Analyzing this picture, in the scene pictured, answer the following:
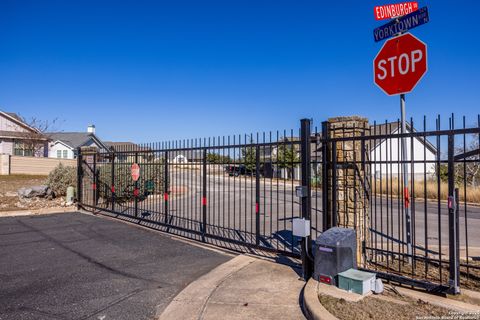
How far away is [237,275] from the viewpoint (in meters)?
5.83

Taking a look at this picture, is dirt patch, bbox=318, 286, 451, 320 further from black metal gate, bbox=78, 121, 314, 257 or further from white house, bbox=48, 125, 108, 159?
white house, bbox=48, 125, 108, 159

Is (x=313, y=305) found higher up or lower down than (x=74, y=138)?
lower down

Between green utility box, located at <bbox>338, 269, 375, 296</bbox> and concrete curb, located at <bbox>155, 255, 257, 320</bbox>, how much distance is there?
6.12 feet

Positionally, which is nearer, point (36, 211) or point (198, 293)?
point (198, 293)

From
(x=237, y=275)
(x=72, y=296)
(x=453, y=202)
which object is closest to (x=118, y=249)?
(x=72, y=296)

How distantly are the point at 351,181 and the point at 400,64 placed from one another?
6.98ft

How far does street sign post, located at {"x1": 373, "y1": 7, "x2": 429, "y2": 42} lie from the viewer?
18.3ft

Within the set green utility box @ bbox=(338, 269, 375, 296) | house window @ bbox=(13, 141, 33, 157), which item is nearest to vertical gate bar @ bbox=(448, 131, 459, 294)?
green utility box @ bbox=(338, 269, 375, 296)

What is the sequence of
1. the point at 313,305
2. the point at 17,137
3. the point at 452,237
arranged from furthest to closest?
the point at 17,137 → the point at 452,237 → the point at 313,305

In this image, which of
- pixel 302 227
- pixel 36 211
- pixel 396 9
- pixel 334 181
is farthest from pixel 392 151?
pixel 36 211

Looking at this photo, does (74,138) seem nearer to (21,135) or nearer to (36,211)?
(21,135)

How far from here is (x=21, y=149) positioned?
1606 inches

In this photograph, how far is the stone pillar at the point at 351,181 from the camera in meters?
5.86

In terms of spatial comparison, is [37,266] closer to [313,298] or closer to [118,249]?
[118,249]
